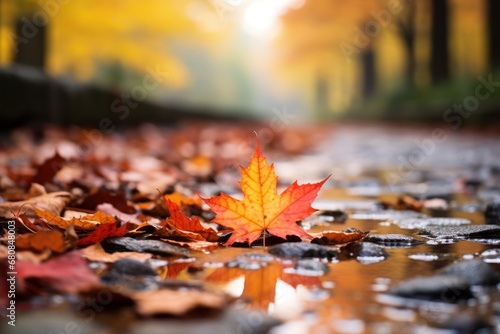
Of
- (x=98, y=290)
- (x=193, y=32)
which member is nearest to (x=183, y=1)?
(x=193, y=32)

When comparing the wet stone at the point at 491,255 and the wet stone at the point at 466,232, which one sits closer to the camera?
the wet stone at the point at 491,255

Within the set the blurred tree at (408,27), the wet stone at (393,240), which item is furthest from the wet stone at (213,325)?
the blurred tree at (408,27)

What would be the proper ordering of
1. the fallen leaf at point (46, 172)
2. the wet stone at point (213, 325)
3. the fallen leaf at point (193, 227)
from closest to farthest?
the wet stone at point (213, 325) < the fallen leaf at point (193, 227) < the fallen leaf at point (46, 172)

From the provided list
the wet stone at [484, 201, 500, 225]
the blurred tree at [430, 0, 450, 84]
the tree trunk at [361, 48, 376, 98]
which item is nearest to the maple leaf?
the wet stone at [484, 201, 500, 225]

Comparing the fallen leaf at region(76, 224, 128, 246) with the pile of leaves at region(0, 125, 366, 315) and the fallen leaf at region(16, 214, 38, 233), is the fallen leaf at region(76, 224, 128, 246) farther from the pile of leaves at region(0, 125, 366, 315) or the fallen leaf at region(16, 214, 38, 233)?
the fallen leaf at region(16, 214, 38, 233)

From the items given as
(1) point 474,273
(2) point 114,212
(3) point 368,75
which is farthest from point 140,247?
(3) point 368,75

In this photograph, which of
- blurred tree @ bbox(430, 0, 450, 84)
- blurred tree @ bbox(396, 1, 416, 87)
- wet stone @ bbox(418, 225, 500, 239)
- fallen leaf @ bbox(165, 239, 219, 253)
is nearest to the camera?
fallen leaf @ bbox(165, 239, 219, 253)

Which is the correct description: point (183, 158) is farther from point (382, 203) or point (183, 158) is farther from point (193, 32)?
point (193, 32)

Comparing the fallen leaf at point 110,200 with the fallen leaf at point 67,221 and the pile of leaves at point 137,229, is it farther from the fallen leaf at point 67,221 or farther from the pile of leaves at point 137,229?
the fallen leaf at point 67,221
